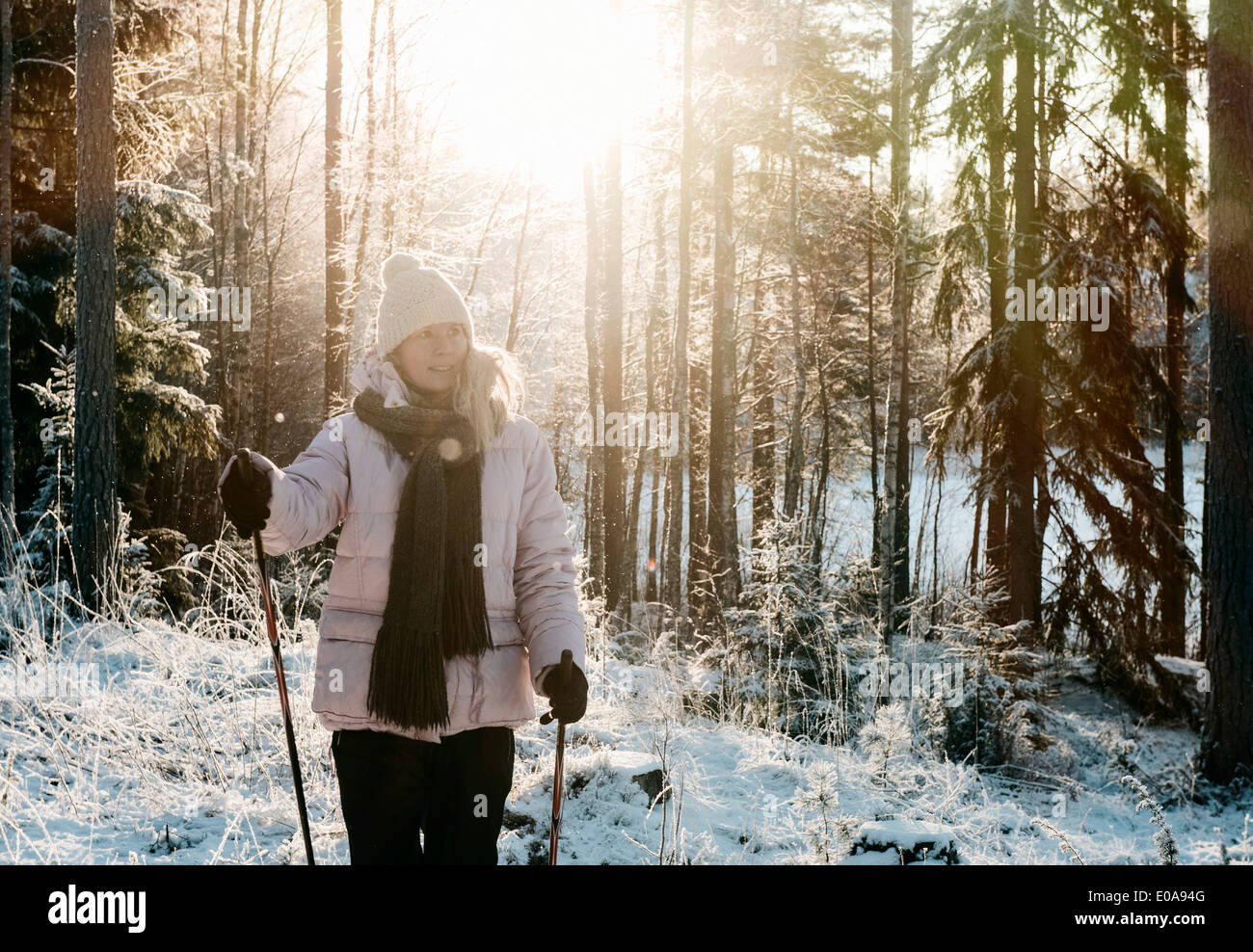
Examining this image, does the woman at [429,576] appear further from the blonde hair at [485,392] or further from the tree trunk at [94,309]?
the tree trunk at [94,309]

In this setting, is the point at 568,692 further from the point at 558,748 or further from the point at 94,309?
the point at 94,309

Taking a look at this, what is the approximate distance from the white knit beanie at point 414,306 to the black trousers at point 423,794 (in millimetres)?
1156

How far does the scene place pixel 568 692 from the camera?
7.62 ft

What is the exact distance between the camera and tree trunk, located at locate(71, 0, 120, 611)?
808cm

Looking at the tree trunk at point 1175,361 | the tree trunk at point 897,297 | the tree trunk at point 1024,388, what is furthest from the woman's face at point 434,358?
the tree trunk at point 1175,361

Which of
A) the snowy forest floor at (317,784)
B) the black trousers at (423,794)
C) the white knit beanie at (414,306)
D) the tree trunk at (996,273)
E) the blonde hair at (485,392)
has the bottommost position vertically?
the snowy forest floor at (317,784)

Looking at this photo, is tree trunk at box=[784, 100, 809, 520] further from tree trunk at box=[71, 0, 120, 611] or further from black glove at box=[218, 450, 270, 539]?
black glove at box=[218, 450, 270, 539]

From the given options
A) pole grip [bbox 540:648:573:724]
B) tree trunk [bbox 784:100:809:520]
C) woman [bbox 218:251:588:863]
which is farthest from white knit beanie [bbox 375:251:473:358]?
tree trunk [bbox 784:100:809:520]

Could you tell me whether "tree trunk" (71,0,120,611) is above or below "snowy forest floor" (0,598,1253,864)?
above

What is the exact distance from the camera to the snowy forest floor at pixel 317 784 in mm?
3639

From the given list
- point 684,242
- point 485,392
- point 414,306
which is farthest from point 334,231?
point 485,392

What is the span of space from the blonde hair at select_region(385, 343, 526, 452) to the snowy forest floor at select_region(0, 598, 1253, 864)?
1826mm

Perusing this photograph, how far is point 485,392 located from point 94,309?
7629 millimetres
